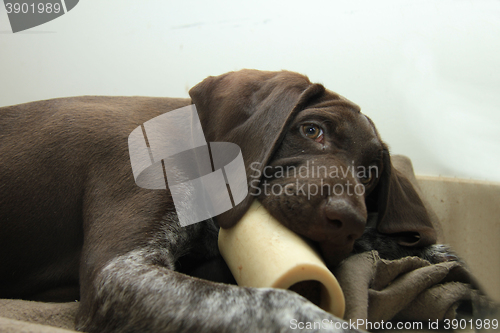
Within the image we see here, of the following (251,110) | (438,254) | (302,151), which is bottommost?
(438,254)

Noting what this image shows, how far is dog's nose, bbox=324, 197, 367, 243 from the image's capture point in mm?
1568

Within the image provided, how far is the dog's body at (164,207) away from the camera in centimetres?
155

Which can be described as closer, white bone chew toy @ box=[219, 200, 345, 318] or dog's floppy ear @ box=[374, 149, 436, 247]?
white bone chew toy @ box=[219, 200, 345, 318]

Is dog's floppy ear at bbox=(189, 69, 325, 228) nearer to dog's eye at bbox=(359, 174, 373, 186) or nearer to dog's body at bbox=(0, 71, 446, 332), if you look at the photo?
dog's body at bbox=(0, 71, 446, 332)

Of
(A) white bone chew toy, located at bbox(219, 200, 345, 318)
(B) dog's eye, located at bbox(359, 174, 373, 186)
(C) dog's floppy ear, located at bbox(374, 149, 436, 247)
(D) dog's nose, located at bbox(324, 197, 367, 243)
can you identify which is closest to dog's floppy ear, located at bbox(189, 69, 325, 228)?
(A) white bone chew toy, located at bbox(219, 200, 345, 318)

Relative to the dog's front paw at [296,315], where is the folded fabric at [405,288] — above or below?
below

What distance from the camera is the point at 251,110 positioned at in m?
2.03

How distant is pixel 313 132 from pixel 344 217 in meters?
0.61

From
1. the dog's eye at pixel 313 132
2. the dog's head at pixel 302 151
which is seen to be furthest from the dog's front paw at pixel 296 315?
the dog's eye at pixel 313 132

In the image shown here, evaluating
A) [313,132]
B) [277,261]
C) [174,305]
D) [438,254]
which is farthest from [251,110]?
[438,254]

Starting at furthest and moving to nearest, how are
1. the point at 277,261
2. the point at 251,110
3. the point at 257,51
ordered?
the point at 257,51 < the point at 251,110 < the point at 277,261

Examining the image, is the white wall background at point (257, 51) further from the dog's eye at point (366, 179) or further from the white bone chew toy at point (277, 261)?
the white bone chew toy at point (277, 261)

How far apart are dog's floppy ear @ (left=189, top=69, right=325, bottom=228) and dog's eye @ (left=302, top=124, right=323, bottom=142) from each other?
0.10 meters

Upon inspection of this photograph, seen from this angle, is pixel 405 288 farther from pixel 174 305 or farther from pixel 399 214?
pixel 174 305
